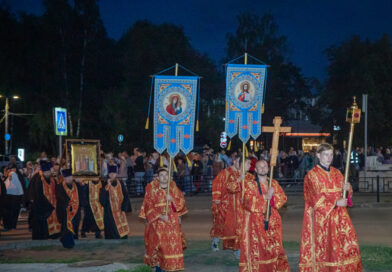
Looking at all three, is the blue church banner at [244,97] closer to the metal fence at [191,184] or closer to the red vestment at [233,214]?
the red vestment at [233,214]

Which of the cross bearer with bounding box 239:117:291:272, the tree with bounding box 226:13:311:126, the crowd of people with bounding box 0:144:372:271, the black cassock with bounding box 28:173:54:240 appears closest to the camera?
the crowd of people with bounding box 0:144:372:271

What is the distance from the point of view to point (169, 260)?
360 inches

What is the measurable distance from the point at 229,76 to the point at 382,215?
846 cm

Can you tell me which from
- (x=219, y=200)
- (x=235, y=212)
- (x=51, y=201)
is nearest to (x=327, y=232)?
(x=235, y=212)

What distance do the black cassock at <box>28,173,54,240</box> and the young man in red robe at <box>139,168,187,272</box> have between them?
587 centimetres

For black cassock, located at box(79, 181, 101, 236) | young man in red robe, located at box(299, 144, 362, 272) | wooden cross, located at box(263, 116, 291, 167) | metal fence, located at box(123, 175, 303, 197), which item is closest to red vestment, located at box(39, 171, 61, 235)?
black cassock, located at box(79, 181, 101, 236)

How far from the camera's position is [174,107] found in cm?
1198

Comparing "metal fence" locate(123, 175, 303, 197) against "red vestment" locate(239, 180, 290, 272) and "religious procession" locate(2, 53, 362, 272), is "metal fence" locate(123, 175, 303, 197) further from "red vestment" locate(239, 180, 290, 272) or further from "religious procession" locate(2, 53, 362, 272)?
"red vestment" locate(239, 180, 290, 272)

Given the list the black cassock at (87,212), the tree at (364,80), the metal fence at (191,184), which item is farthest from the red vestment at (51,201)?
the tree at (364,80)

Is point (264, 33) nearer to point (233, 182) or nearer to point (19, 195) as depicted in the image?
point (19, 195)

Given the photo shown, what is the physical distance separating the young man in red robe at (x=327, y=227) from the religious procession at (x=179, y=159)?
0.02m

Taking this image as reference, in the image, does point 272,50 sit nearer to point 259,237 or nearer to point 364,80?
point 364,80

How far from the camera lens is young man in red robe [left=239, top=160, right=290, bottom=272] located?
842 centimetres

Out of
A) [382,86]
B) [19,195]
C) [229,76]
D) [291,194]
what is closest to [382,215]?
[291,194]
